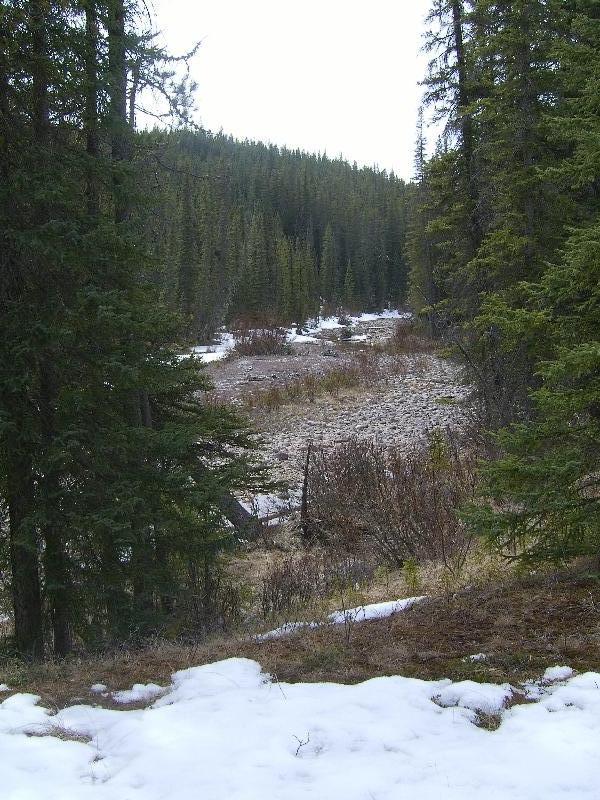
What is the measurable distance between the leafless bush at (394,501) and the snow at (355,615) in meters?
1.31

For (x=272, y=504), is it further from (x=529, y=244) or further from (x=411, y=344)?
(x=411, y=344)

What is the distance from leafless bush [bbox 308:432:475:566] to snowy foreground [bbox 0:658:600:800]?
3579mm

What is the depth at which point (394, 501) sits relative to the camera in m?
9.80

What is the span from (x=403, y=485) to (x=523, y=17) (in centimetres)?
897

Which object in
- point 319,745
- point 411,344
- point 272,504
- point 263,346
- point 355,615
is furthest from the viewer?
point 263,346

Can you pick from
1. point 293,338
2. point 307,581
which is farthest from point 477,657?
point 293,338

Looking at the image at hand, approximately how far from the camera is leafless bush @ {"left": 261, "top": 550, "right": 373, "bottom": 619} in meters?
7.38

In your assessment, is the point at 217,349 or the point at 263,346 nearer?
the point at 263,346

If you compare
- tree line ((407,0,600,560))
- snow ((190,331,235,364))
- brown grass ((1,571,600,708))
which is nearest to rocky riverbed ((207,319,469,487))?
snow ((190,331,235,364))

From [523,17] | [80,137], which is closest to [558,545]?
[80,137]

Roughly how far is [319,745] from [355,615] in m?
2.53

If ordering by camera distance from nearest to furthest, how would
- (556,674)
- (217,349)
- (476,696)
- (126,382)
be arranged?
(476,696) < (556,674) < (126,382) < (217,349)

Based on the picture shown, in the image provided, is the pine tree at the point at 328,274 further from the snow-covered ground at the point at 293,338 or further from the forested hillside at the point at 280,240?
the snow-covered ground at the point at 293,338

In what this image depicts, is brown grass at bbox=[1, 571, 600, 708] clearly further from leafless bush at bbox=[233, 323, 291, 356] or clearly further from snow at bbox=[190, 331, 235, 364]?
leafless bush at bbox=[233, 323, 291, 356]
